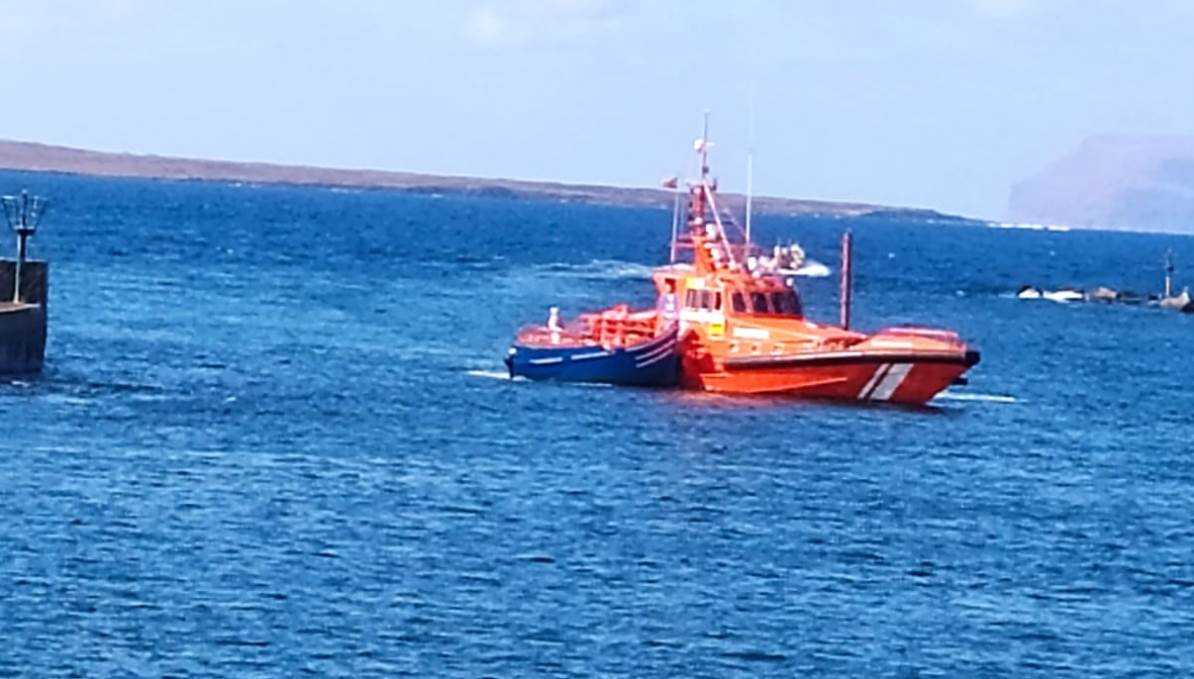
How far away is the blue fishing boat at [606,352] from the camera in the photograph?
209 feet

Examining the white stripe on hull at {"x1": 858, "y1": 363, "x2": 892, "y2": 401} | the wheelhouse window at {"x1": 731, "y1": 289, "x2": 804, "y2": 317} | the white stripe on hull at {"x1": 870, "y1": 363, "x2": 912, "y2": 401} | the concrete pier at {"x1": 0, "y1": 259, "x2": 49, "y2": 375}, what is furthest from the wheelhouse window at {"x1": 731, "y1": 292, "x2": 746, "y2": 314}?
the concrete pier at {"x1": 0, "y1": 259, "x2": 49, "y2": 375}

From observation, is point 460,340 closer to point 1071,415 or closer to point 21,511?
point 1071,415

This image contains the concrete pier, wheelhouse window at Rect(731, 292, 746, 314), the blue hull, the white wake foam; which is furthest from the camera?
the white wake foam

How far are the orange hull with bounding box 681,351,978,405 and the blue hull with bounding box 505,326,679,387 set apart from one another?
786 millimetres

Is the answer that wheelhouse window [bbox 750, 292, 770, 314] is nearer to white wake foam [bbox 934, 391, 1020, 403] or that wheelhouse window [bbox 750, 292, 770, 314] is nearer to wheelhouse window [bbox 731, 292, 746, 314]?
wheelhouse window [bbox 731, 292, 746, 314]

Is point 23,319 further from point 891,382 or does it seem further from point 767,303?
point 891,382

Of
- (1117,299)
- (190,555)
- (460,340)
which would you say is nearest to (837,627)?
(190,555)

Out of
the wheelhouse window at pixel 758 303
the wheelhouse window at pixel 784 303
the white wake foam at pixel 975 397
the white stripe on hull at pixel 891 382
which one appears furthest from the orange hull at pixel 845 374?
the white wake foam at pixel 975 397

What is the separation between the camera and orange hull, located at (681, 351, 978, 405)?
6194 cm

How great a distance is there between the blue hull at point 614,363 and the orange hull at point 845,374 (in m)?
0.79

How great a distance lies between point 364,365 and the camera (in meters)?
71.1

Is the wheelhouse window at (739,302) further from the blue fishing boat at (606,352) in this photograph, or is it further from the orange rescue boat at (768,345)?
the blue fishing boat at (606,352)

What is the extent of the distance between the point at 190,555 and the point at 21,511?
3.93 meters

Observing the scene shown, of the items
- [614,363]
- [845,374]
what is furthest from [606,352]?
[845,374]
